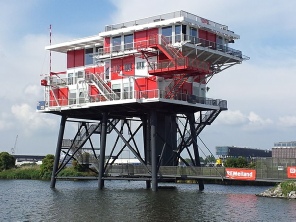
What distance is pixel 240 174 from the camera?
204 ft

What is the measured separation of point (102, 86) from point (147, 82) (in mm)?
6467

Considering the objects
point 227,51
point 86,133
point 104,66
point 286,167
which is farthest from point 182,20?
point 86,133

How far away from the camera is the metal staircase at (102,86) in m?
67.1

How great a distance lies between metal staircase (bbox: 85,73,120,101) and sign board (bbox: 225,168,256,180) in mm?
16169

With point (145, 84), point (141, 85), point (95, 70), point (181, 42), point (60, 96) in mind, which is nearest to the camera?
point (181, 42)

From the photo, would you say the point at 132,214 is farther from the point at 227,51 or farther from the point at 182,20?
the point at 227,51

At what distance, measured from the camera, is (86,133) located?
80250 mm

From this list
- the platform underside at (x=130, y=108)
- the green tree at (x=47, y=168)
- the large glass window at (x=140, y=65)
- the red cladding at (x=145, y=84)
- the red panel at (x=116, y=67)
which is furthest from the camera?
the green tree at (x=47, y=168)

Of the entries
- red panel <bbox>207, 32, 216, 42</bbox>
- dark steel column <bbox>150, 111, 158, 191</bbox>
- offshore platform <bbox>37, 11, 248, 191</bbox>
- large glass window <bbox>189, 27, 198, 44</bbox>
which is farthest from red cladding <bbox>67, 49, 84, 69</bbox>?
red panel <bbox>207, 32, 216, 42</bbox>

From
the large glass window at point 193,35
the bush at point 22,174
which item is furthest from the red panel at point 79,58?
the bush at point 22,174

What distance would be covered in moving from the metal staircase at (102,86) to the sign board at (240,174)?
16169 mm

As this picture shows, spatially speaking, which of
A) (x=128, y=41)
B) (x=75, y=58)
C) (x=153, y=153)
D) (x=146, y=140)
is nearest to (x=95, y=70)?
(x=75, y=58)

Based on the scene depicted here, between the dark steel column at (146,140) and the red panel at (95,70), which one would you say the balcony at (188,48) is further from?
the dark steel column at (146,140)

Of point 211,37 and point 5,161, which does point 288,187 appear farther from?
point 5,161
